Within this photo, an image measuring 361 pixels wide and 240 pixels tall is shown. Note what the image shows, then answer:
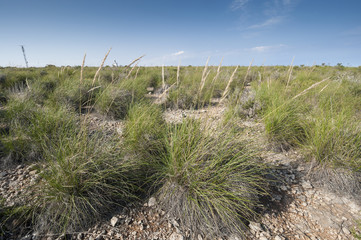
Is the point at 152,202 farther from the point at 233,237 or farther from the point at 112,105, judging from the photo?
the point at 112,105

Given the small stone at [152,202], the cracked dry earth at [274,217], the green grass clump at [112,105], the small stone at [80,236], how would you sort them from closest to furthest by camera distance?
the small stone at [80,236] → the cracked dry earth at [274,217] → the small stone at [152,202] → the green grass clump at [112,105]

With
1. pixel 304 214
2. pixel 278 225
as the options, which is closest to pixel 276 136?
pixel 304 214

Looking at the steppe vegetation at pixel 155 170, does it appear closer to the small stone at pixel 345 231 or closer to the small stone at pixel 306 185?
the small stone at pixel 306 185

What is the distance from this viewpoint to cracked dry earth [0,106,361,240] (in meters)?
1.70

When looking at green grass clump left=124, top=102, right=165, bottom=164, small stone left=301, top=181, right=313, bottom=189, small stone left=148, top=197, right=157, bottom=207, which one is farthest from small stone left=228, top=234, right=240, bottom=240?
small stone left=301, top=181, right=313, bottom=189

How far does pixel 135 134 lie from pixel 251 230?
1797 mm

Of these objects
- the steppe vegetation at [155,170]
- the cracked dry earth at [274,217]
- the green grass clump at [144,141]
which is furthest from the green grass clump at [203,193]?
the green grass clump at [144,141]

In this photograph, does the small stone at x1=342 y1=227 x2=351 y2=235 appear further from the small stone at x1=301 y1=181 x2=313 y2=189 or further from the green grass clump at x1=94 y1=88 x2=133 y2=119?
the green grass clump at x1=94 y1=88 x2=133 y2=119

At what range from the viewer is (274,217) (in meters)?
1.94

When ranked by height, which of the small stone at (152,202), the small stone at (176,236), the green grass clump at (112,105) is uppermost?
the green grass clump at (112,105)

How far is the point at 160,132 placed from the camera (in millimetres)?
2727

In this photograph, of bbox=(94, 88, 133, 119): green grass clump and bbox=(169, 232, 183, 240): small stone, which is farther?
bbox=(94, 88, 133, 119): green grass clump

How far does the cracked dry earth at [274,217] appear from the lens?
1701 millimetres

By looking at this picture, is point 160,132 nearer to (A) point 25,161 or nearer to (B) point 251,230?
(B) point 251,230
